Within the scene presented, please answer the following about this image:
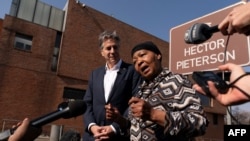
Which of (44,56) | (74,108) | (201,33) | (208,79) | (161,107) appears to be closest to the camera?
(208,79)

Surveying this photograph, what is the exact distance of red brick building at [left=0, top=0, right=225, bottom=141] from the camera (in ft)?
48.7

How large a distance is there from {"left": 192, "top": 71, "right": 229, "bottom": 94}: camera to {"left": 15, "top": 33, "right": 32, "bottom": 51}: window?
52.1 ft

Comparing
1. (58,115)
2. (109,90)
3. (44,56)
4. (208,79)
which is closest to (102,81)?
(109,90)

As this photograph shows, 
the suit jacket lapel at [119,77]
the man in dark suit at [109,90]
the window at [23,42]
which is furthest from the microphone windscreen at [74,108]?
the window at [23,42]

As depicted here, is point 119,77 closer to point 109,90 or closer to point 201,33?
point 109,90

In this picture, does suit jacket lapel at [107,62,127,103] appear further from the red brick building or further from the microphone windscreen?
the red brick building

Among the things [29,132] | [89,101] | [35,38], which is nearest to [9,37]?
[35,38]

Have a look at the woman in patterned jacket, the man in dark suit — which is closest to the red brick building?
the man in dark suit

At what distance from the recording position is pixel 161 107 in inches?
67.4

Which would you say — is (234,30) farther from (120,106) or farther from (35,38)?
(35,38)

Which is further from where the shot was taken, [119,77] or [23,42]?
[23,42]

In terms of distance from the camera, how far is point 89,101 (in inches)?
103

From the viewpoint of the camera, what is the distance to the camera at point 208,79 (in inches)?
45.4

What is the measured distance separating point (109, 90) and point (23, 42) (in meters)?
14.8
